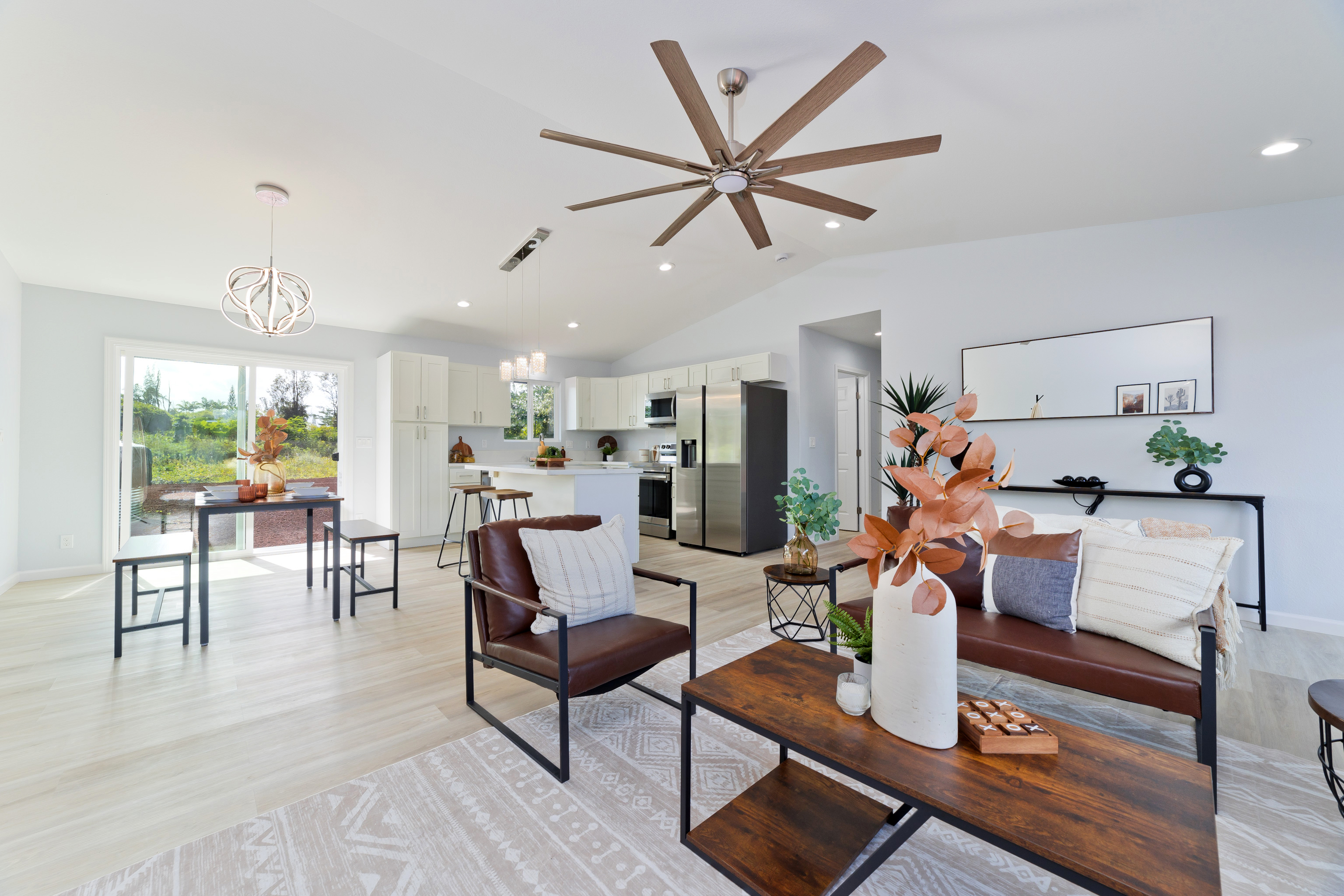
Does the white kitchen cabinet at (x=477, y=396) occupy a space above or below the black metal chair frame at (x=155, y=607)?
above

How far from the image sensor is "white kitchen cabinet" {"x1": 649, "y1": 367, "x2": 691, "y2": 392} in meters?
6.75

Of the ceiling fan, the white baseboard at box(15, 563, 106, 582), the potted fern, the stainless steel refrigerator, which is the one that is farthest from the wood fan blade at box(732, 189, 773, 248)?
the white baseboard at box(15, 563, 106, 582)

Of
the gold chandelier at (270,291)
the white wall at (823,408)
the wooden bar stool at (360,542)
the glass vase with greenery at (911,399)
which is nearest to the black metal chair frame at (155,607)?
the wooden bar stool at (360,542)

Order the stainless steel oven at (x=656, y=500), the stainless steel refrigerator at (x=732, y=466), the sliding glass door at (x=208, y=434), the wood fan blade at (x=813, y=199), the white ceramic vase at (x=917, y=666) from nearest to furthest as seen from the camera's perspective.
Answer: the white ceramic vase at (x=917, y=666) < the wood fan blade at (x=813, y=199) < the sliding glass door at (x=208, y=434) < the stainless steel refrigerator at (x=732, y=466) < the stainless steel oven at (x=656, y=500)

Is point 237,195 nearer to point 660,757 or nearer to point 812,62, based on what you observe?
point 812,62

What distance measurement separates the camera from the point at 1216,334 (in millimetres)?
3631

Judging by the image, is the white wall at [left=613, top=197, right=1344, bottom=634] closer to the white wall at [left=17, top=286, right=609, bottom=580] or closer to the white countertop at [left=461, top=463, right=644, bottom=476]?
the white countertop at [left=461, top=463, right=644, bottom=476]

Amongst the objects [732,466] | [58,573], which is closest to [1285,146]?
[732,466]

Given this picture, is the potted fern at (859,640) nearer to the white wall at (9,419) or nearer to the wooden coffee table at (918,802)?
the wooden coffee table at (918,802)

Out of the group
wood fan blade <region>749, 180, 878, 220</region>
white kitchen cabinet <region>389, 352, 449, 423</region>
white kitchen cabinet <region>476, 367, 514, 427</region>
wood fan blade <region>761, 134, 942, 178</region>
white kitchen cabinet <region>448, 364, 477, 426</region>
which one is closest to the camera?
wood fan blade <region>761, 134, 942, 178</region>

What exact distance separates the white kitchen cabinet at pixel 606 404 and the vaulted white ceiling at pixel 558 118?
10.5 ft

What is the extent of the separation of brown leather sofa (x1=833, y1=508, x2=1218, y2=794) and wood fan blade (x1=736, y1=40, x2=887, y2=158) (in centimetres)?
148

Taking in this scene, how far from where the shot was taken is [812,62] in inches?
98.5

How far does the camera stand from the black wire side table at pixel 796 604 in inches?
Result: 115
